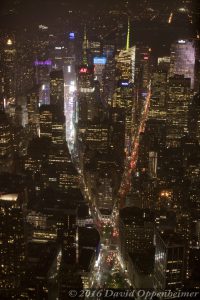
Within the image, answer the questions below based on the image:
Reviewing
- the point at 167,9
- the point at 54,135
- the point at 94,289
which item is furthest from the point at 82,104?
the point at 94,289

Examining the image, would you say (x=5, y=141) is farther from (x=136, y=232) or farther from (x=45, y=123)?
(x=136, y=232)

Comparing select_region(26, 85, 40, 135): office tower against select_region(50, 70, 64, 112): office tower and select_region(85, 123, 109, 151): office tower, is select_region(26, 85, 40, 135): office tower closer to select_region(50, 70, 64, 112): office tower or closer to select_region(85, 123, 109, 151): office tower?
select_region(50, 70, 64, 112): office tower

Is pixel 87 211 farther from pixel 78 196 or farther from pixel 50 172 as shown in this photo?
pixel 50 172

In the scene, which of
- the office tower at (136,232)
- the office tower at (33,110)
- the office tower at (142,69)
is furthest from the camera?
the office tower at (142,69)

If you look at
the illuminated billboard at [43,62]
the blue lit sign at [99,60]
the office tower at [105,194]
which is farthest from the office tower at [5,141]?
the blue lit sign at [99,60]

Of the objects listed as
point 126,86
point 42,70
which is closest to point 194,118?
point 126,86

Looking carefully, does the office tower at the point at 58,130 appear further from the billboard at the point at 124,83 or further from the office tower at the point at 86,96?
the billboard at the point at 124,83
